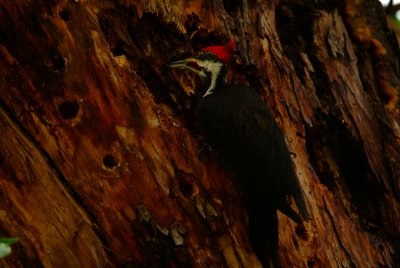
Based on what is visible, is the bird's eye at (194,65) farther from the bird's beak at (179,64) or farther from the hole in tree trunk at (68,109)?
the hole in tree trunk at (68,109)

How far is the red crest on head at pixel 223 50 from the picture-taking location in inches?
117

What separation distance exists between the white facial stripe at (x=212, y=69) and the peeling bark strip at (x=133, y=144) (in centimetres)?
9

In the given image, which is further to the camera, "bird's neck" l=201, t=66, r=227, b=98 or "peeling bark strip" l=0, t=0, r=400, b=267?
"bird's neck" l=201, t=66, r=227, b=98

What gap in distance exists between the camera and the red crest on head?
2.98 metres

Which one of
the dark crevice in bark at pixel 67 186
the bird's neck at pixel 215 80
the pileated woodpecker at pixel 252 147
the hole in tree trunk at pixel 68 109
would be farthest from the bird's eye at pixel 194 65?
the dark crevice in bark at pixel 67 186

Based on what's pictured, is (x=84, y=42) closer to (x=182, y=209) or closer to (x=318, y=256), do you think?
(x=182, y=209)

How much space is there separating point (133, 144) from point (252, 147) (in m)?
0.64

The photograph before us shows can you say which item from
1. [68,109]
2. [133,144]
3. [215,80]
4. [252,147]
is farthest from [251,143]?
[68,109]

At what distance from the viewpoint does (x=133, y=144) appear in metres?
2.55

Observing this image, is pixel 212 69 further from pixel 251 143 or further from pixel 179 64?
pixel 251 143

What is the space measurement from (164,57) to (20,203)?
1055 mm

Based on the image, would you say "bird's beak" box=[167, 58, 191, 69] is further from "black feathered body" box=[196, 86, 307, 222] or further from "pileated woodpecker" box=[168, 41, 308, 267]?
"black feathered body" box=[196, 86, 307, 222]

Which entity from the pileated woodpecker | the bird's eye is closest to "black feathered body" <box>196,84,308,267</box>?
the pileated woodpecker

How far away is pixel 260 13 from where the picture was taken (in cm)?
329
